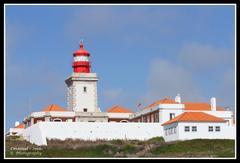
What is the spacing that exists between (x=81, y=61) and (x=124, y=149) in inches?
585

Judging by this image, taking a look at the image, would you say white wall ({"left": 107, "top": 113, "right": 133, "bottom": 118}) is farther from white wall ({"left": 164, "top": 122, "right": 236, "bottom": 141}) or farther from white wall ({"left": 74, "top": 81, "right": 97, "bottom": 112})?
white wall ({"left": 164, "top": 122, "right": 236, "bottom": 141})

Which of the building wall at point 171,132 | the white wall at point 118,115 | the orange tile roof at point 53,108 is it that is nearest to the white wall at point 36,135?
the orange tile roof at point 53,108

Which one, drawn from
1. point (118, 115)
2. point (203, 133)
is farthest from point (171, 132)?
point (118, 115)

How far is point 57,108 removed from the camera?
2034 inches

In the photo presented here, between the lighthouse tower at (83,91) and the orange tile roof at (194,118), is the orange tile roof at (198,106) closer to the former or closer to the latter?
the orange tile roof at (194,118)

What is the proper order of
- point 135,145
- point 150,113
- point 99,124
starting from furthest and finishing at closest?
point 150,113 → point 99,124 → point 135,145

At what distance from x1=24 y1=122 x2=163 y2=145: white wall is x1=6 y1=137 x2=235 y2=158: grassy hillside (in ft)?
2.81

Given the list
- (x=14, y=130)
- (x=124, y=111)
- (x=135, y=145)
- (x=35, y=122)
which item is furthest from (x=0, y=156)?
(x=14, y=130)

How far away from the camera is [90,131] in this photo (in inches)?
1816

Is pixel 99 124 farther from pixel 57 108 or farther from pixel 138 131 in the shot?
pixel 57 108

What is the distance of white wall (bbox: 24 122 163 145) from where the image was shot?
149 ft

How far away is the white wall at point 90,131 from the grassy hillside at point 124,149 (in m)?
0.86

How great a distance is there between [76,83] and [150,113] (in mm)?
6164

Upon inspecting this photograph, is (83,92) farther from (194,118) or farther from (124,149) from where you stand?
(124,149)
